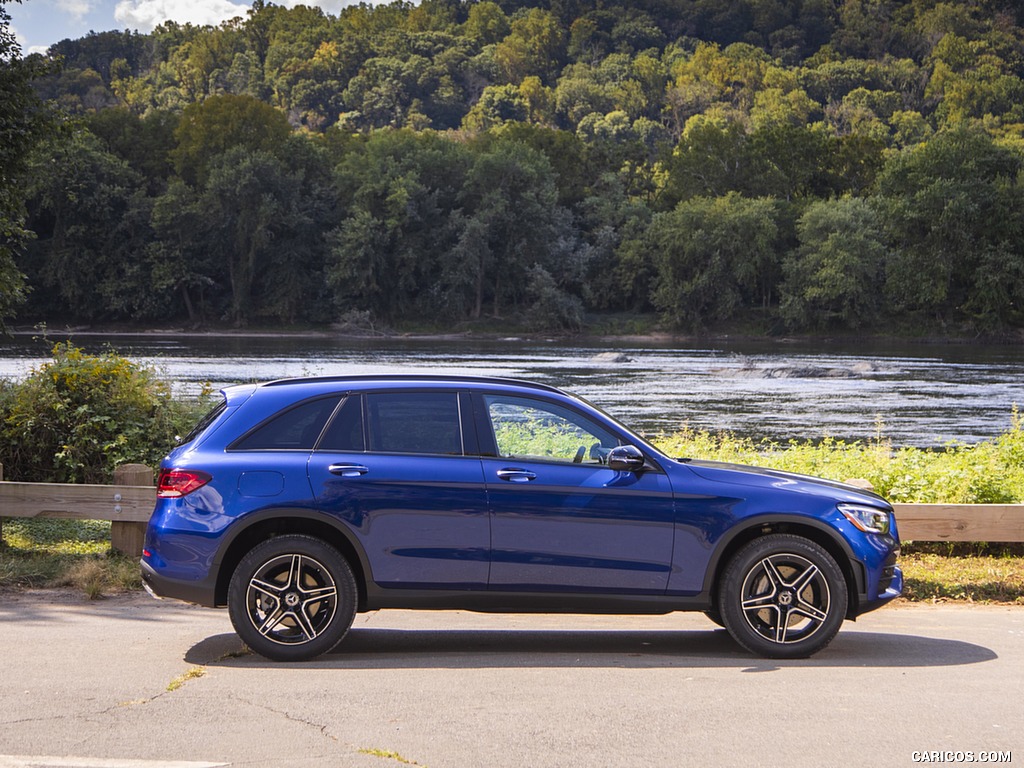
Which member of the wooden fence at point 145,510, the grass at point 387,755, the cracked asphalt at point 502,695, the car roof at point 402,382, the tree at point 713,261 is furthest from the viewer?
the tree at point 713,261

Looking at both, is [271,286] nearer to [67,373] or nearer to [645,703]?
[67,373]

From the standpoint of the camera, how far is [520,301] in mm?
95312

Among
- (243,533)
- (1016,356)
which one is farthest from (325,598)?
(1016,356)

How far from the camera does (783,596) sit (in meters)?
A: 6.96

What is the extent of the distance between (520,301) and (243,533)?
3492 inches

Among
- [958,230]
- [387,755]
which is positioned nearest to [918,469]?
[387,755]

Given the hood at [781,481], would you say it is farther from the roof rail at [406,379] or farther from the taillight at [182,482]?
the taillight at [182,482]

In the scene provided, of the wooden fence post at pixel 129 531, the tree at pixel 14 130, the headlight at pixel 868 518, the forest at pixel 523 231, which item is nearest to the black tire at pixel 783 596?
the headlight at pixel 868 518

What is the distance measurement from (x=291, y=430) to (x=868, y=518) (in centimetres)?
339

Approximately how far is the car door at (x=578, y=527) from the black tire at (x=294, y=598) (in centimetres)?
87

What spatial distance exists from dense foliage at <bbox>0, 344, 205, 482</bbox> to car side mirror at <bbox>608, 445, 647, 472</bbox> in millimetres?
6613

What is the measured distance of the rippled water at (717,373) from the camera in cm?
3100

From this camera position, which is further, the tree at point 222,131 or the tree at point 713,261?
the tree at point 222,131

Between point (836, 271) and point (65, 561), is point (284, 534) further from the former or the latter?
point (836, 271)
